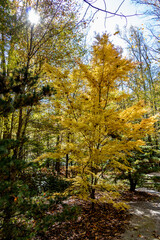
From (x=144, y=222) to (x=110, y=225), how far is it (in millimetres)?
1027

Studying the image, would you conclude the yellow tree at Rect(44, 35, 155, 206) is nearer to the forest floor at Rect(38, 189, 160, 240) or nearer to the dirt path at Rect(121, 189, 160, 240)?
the forest floor at Rect(38, 189, 160, 240)

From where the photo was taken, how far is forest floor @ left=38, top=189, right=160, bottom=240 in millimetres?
3109

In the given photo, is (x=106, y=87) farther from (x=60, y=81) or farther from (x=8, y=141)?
(x=8, y=141)

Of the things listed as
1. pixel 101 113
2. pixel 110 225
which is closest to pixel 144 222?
pixel 110 225

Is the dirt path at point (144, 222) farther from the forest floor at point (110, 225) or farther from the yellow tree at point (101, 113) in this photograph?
the yellow tree at point (101, 113)

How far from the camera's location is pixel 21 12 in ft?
13.0

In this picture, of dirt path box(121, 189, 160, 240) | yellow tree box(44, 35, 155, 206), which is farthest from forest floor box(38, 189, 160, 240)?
→ yellow tree box(44, 35, 155, 206)

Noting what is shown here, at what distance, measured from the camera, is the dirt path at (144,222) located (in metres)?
3.14

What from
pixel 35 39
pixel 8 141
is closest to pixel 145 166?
pixel 8 141

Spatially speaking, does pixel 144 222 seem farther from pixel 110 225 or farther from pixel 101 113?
pixel 101 113

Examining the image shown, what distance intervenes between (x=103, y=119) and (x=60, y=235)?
2.99m

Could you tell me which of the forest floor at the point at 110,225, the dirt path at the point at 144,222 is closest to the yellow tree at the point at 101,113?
the forest floor at the point at 110,225

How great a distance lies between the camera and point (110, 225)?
3566mm

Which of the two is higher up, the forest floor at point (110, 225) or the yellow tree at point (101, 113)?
the yellow tree at point (101, 113)
